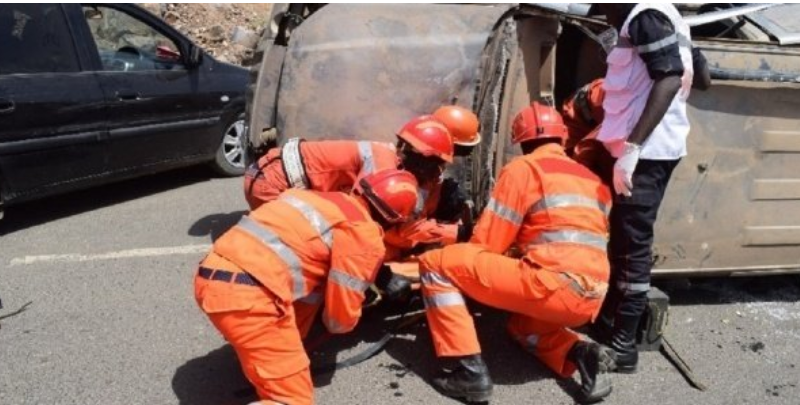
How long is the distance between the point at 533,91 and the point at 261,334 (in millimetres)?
1873

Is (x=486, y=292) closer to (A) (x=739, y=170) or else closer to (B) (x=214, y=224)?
(A) (x=739, y=170)

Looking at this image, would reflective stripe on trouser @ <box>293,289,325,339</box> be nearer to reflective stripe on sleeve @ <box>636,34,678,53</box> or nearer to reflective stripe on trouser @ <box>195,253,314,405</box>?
reflective stripe on trouser @ <box>195,253,314,405</box>

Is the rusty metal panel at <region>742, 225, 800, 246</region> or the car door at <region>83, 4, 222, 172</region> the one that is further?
the car door at <region>83, 4, 222, 172</region>

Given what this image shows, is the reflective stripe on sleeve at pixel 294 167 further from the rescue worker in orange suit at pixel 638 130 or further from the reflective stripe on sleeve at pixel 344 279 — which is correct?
the rescue worker in orange suit at pixel 638 130

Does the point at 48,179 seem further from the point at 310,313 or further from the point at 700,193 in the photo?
the point at 700,193

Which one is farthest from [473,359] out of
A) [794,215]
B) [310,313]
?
[794,215]

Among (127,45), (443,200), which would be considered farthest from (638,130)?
(127,45)

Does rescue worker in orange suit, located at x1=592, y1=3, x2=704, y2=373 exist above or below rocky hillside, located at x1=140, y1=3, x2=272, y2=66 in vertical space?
above

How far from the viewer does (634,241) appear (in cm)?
328

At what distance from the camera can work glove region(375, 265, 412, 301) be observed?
3.47 m

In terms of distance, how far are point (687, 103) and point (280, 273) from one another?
212 cm

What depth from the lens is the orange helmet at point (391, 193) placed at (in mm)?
2883

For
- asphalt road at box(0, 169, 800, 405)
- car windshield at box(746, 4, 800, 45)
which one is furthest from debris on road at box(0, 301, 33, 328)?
car windshield at box(746, 4, 800, 45)

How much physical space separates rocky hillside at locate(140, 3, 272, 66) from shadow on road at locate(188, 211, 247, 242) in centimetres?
513
